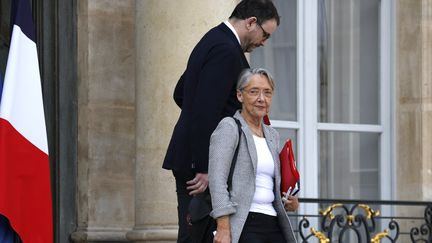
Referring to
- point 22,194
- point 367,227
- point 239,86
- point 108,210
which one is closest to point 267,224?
point 239,86

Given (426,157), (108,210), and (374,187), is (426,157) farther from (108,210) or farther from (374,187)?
(108,210)

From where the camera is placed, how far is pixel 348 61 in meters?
11.7

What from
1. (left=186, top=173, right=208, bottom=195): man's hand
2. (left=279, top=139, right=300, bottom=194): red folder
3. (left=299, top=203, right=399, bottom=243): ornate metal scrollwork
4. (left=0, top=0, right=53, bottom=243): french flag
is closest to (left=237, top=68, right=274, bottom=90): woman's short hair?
(left=279, top=139, right=300, bottom=194): red folder

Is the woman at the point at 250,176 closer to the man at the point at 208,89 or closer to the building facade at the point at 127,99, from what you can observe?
the man at the point at 208,89

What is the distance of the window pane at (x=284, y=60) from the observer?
1130 centimetres

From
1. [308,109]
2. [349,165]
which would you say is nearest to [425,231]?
[349,165]

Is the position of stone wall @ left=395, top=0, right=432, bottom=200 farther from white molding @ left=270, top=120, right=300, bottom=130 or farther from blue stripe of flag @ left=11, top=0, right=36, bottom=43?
blue stripe of flag @ left=11, top=0, right=36, bottom=43

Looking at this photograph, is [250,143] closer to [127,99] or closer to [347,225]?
[127,99]

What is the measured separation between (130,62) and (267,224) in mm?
3148

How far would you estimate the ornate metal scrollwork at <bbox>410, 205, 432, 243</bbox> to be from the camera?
37.1ft

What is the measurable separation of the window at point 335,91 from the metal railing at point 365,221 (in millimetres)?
239

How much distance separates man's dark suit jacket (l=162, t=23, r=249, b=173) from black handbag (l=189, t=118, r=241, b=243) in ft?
0.52

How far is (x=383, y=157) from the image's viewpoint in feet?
38.5

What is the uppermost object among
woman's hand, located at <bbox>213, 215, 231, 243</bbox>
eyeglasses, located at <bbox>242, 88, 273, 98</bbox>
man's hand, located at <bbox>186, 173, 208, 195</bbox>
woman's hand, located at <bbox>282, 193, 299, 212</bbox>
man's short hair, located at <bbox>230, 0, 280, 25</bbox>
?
man's short hair, located at <bbox>230, 0, 280, 25</bbox>
